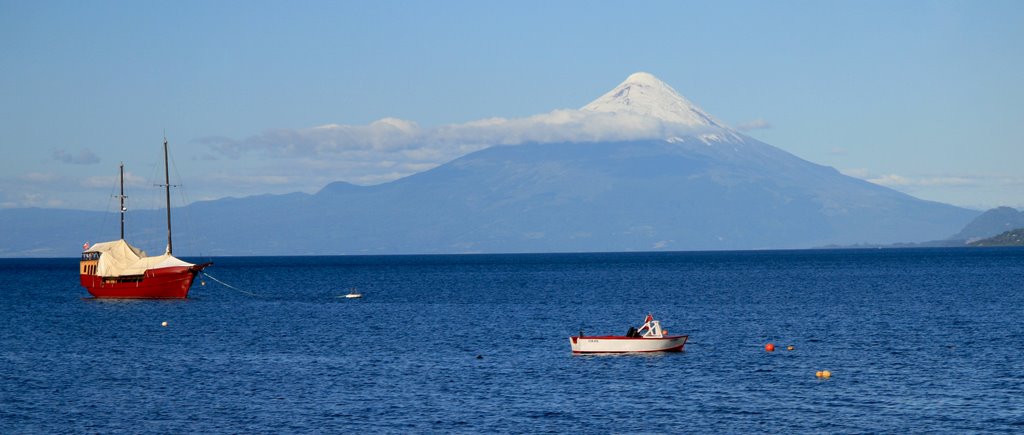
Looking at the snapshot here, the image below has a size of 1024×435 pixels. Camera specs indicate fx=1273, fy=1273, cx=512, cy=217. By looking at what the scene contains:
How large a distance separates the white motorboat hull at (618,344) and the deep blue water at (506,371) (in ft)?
3.65

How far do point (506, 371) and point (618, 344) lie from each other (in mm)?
10054

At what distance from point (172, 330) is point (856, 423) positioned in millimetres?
67303

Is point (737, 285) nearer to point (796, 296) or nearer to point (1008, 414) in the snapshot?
point (796, 296)

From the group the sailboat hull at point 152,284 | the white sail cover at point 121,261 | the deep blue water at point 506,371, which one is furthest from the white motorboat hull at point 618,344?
the white sail cover at point 121,261

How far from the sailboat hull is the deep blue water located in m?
13.7

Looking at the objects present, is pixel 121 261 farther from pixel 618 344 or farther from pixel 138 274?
pixel 618 344

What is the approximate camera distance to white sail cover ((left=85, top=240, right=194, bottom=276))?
150 metres

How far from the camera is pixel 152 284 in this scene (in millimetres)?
149125

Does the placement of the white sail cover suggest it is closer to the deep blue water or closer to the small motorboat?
the deep blue water

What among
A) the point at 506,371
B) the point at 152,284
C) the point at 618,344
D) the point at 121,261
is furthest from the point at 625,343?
the point at 121,261

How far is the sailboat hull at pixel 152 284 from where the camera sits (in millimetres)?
148875

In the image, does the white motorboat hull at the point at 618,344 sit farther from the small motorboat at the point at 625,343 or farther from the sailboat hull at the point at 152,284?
the sailboat hull at the point at 152,284

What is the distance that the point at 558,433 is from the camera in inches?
2152

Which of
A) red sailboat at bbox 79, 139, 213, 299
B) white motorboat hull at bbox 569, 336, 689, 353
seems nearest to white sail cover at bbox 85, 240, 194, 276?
red sailboat at bbox 79, 139, 213, 299
